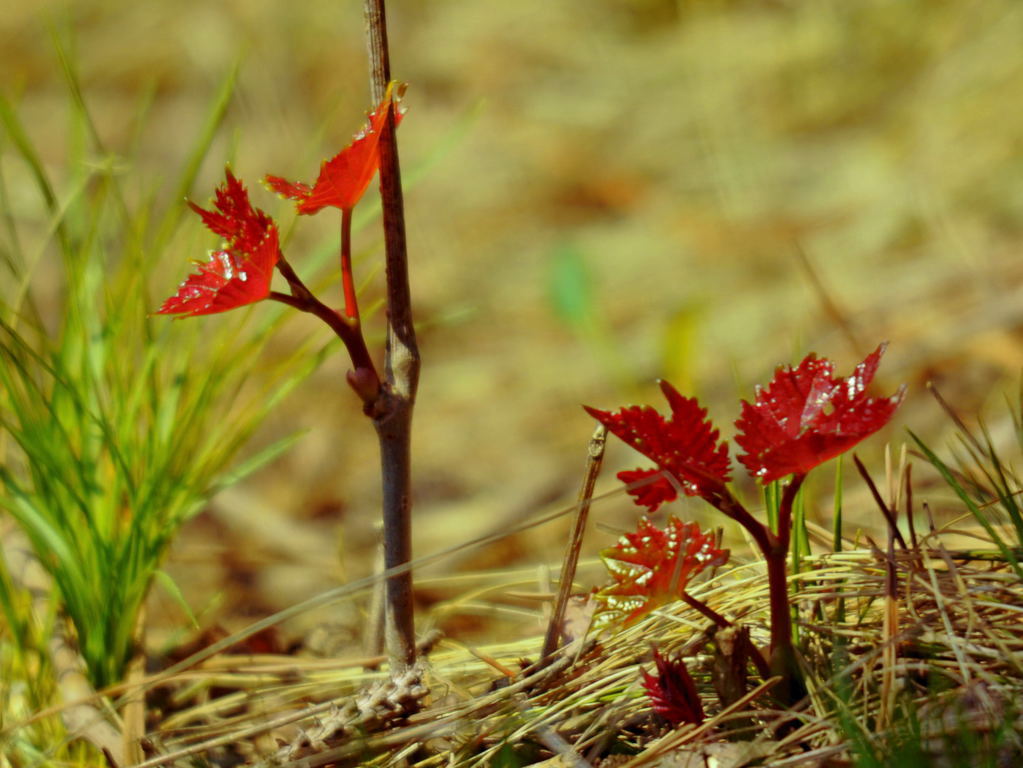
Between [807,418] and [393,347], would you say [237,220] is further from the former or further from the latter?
[807,418]

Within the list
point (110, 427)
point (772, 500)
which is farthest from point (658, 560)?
point (110, 427)

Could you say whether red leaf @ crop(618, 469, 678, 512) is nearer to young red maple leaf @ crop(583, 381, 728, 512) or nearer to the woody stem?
young red maple leaf @ crop(583, 381, 728, 512)

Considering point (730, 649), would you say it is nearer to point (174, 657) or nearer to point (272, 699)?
point (272, 699)

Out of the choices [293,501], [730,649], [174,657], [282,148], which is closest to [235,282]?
[730,649]

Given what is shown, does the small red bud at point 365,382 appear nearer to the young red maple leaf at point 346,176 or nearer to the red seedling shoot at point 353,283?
the red seedling shoot at point 353,283

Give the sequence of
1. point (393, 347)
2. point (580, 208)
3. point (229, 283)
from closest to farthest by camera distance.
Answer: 1. point (229, 283)
2. point (393, 347)
3. point (580, 208)
